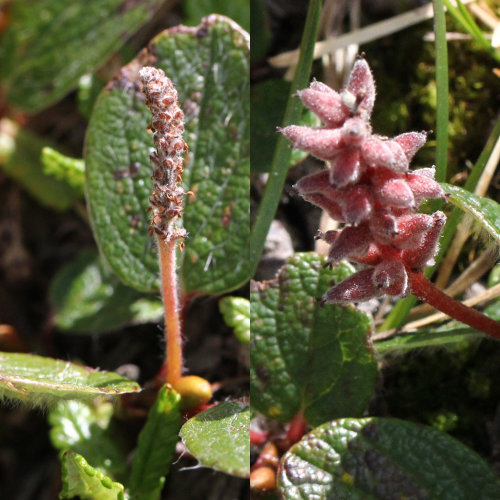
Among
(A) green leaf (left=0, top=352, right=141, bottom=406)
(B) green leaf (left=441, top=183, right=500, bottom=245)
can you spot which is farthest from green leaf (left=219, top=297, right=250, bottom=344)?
(B) green leaf (left=441, top=183, right=500, bottom=245)

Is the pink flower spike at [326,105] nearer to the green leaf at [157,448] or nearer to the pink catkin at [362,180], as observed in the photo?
the pink catkin at [362,180]

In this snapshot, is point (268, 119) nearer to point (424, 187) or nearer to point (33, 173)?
point (424, 187)

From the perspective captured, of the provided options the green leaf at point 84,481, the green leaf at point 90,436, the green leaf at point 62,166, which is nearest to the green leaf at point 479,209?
the green leaf at point 84,481

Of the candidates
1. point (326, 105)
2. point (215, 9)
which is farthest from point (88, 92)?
point (326, 105)

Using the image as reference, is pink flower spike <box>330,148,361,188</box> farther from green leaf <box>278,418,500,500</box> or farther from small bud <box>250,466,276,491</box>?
small bud <box>250,466,276,491</box>

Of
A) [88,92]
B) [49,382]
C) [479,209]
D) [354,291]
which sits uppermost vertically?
[479,209]
